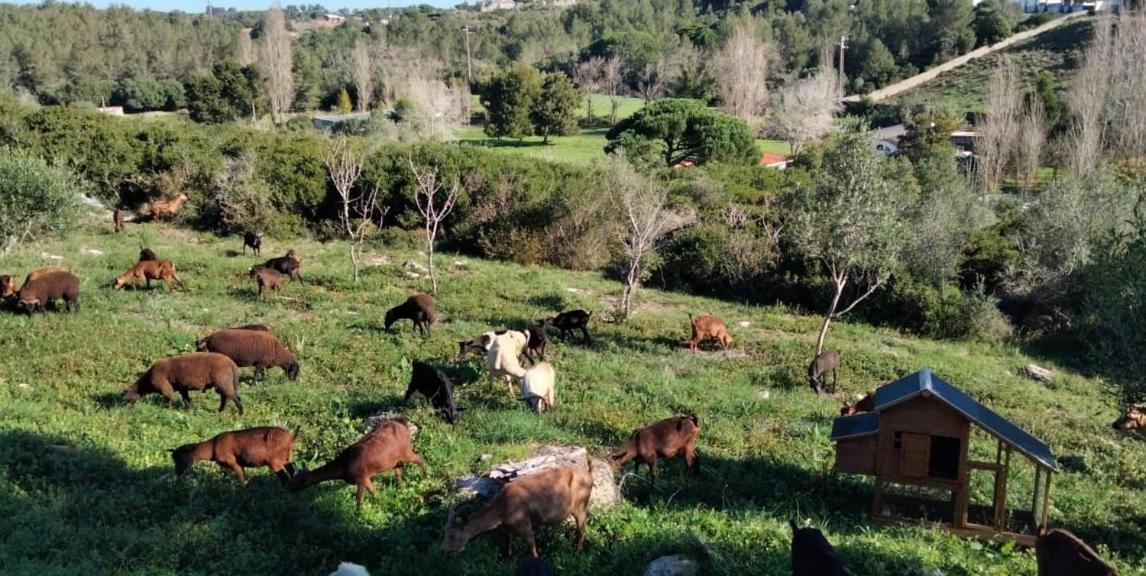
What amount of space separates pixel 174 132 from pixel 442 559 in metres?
Result: 33.4

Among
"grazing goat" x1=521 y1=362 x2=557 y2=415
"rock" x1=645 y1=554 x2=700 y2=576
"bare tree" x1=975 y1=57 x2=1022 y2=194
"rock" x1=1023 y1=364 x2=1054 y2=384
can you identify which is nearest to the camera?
"rock" x1=645 y1=554 x2=700 y2=576

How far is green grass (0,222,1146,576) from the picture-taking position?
358 inches

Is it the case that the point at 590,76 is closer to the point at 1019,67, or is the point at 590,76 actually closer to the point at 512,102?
the point at 512,102

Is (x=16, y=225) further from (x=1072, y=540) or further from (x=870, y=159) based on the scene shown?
(x=1072, y=540)

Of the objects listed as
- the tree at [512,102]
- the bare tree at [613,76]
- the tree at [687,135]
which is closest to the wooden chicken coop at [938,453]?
the tree at [687,135]

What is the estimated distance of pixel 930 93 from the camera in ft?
297

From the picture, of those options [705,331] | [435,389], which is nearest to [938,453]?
[435,389]

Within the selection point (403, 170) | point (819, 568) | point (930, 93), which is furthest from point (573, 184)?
point (930, 93)

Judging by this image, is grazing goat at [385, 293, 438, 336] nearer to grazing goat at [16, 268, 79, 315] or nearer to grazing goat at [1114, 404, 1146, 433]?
grazing goat at [16, 268, 79, 315]

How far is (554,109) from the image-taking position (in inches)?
3147

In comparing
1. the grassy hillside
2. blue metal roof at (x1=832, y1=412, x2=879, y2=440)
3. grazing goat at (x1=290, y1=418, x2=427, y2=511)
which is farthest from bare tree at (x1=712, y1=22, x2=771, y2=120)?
grazing goat at (x1=290, y1=418, x2=427, y2=511)

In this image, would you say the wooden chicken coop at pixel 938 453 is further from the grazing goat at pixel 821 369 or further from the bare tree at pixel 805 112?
the bare tree at pixel 805 112

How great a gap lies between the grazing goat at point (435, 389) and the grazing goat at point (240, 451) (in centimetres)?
282

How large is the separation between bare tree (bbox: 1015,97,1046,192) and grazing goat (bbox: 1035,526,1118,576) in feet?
163
